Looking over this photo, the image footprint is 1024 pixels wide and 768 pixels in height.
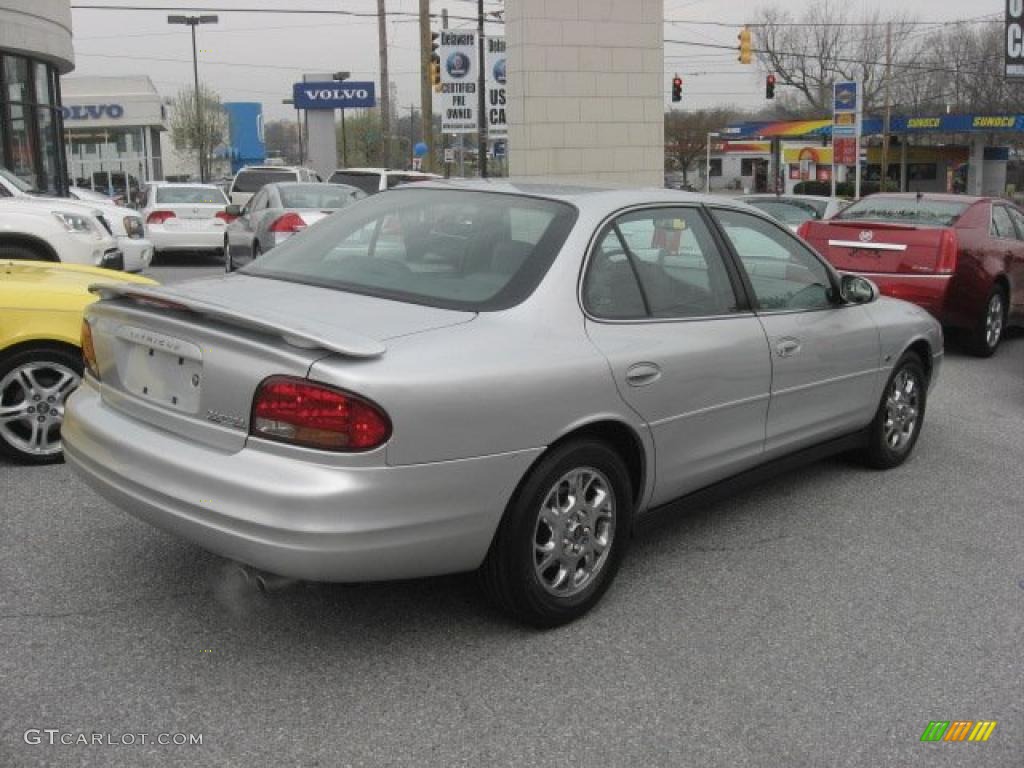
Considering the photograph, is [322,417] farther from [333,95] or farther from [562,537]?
[333,95]

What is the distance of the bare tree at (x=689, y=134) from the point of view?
83.6 m

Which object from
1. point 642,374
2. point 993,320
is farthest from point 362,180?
point 642,374

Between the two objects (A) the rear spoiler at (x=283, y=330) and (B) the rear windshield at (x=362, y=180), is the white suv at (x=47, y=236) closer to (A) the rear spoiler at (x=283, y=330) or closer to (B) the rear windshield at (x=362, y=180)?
(A) the rear spoiler at (x=283, y=330)

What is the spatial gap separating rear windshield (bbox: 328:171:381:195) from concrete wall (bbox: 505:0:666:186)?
358 centimetres

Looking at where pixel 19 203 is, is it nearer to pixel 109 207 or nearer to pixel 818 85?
pixel 109 207

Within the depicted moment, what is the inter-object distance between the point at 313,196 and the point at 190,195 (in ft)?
18.5

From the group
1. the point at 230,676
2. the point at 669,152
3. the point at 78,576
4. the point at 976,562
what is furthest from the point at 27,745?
the point at 669,152

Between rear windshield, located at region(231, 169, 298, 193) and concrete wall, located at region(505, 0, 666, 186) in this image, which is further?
rear windshield, located at region(231, 169, 298, 193)

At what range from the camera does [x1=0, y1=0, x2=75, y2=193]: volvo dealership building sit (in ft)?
72.7

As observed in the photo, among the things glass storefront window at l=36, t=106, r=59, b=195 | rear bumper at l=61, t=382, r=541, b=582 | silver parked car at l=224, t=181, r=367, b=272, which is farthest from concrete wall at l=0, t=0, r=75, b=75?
rear bumper at l=61, t=382, r=541, b=582

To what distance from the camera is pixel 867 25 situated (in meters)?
64.7

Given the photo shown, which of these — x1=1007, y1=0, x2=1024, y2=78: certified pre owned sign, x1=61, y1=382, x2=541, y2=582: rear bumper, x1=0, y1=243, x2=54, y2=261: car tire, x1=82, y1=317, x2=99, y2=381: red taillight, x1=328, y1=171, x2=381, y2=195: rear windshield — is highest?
x1=1007, y1=0, x2=1024, y2=78: certified pre owned sign

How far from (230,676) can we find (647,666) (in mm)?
1350

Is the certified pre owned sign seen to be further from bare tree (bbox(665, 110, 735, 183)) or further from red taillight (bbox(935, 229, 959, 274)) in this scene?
bare tree (bbox(665, 110, 735, 183))
